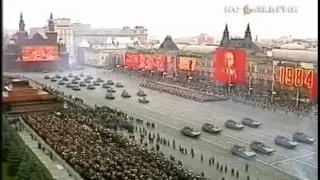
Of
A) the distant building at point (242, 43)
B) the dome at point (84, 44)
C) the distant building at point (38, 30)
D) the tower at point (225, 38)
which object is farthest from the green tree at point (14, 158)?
the dome at point (84, 44)

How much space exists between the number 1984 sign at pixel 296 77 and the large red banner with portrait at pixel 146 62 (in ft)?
5.93

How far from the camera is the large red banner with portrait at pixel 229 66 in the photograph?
19.7 feet

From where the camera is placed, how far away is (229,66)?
6.33m

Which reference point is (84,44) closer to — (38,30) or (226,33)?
(38,30)

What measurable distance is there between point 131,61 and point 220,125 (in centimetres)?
301

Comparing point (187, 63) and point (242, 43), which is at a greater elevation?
point (242, 43)

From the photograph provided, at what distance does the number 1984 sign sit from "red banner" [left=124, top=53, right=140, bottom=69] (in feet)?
6.86

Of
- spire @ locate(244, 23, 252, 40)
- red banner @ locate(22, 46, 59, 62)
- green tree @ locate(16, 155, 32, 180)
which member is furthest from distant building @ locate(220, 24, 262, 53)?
green tree @ locate(16, 155, 32, 180)

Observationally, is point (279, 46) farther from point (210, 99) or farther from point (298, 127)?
point (298, 127)

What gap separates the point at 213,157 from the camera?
3.37 meters

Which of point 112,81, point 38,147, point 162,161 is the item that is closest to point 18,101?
point 38,147

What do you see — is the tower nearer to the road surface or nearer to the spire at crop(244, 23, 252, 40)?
the spire at crop(244, 23, 252, 40)

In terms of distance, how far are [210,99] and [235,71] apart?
0.79 m

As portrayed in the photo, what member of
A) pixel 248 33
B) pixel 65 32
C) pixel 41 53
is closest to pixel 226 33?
pixel 248 33
